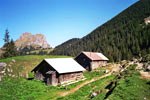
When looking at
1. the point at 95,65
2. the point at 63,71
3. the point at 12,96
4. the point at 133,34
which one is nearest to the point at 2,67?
the point at 63,71

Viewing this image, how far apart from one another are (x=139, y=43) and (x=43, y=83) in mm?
81094

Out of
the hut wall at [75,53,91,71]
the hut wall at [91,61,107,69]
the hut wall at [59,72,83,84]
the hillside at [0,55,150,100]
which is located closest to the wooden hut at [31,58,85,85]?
the hut wall at [59,72,83,84]

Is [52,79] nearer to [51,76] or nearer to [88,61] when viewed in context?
[51,76]

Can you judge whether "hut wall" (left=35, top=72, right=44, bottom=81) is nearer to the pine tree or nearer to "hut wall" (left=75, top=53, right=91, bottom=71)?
"hut wall" (left=75, top=53, right=91, bottom=71)

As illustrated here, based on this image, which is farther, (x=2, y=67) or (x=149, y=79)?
(x=2, y=67)

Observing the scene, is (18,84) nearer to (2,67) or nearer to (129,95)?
(2,67)

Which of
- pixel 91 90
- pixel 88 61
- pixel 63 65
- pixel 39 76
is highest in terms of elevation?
pixel 88 61

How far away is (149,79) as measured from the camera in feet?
100

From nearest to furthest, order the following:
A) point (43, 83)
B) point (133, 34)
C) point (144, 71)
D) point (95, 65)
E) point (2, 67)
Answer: point (144, 71) → point (43, 83) → point (2, 67) → point (95, 65) → point (133, 34)

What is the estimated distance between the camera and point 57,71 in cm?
4903

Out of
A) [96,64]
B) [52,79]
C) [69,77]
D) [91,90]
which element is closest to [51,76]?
[52,79]

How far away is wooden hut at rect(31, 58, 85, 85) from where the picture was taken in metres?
49.1

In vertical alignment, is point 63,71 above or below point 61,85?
above

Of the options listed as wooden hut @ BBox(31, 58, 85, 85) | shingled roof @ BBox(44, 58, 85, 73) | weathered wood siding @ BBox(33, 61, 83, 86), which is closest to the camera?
weathered wood siding @ BBox(33, 61, 83, 86)
